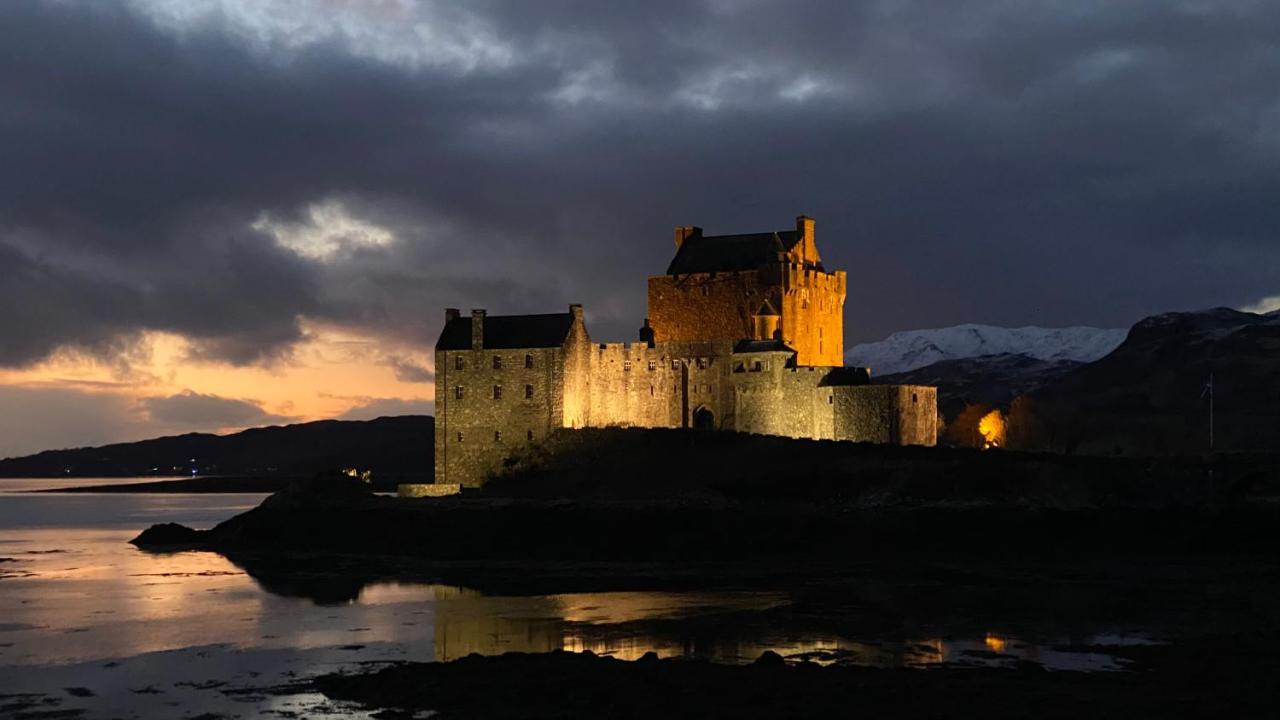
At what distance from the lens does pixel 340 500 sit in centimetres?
6081

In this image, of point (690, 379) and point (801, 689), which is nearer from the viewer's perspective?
point (801, 689)

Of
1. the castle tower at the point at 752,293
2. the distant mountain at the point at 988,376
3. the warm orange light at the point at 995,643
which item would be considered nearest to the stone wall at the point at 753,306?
the castle tower at the point at 752,293

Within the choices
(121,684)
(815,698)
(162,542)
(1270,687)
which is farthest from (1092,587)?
(162,542)

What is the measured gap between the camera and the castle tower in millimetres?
72188

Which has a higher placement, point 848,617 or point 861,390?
point 861,390

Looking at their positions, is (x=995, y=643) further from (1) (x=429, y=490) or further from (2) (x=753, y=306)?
(2) (x=753, y=306)

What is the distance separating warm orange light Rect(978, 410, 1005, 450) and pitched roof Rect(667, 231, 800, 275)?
13.9m

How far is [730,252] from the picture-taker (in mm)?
74875

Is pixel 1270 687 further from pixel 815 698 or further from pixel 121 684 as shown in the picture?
pixel 121 684

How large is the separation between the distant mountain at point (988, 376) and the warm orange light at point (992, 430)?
75.9m

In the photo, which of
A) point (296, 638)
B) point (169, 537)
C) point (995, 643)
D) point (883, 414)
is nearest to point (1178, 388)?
point (883, 414)

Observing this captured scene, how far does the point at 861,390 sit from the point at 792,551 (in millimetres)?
17098

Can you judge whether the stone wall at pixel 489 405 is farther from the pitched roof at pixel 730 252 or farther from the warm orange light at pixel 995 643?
the warm orange light at pixel 995 643

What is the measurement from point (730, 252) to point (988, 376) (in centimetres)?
11303
